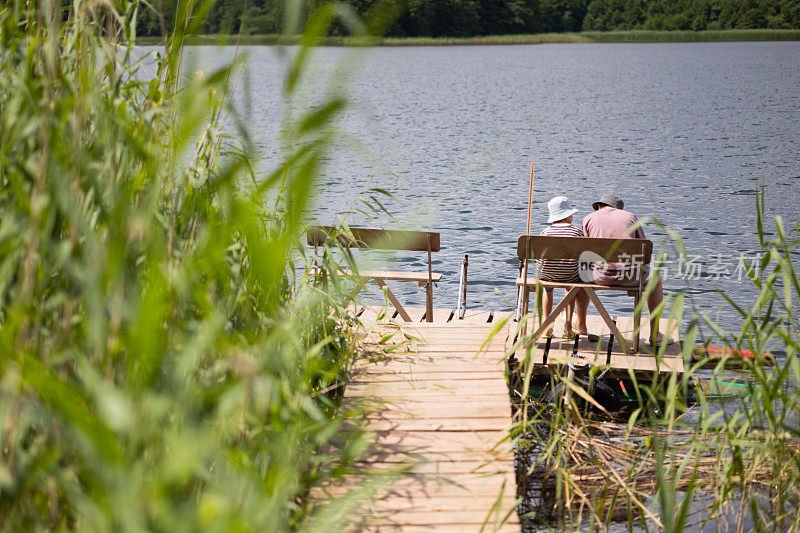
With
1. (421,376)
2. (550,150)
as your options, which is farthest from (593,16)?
(421,376)

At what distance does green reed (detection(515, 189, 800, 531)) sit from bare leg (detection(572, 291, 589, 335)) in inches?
40.3

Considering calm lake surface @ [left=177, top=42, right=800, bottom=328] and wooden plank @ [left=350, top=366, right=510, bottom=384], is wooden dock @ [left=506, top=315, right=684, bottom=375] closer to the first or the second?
calm lake surface @ [left=177, top=42, right=800, bottom=328]

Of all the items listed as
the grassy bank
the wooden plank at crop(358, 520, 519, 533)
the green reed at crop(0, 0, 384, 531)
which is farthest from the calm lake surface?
the grassy bank

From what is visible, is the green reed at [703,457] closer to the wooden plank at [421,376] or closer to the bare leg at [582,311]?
the wooden plank at [421,376]

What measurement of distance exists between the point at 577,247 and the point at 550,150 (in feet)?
52.2

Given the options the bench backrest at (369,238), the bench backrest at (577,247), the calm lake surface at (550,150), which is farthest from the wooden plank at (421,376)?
the bench backrest at (577,247)

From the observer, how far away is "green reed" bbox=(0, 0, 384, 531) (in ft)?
4.26

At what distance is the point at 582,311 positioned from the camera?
5785 mm

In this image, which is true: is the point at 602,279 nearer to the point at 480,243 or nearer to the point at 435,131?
the point at 480,243

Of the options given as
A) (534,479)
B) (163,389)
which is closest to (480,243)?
(534,479)

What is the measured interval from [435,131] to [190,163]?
21285 mm

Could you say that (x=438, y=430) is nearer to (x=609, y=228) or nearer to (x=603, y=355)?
(x=603, y=355)

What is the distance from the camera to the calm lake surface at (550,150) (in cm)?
285

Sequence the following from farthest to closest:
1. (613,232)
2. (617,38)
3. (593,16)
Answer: (617,38)
(593,16)
(613,232)
